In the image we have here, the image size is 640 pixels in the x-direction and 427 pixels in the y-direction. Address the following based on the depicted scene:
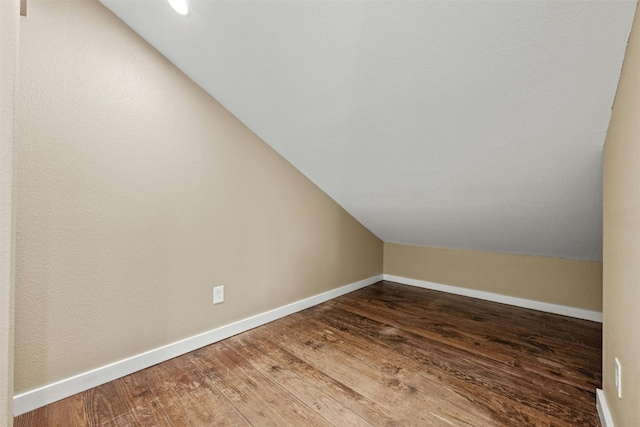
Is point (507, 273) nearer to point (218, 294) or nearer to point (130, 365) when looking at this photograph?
point (218, 294)

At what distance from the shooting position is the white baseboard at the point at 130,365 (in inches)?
53.9

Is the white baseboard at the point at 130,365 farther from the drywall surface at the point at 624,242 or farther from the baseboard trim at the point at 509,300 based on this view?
the drywall surface at the point at 624,242

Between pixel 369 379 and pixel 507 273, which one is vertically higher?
pixel 507 273

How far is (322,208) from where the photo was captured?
2.81m

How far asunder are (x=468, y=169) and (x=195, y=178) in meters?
1.71

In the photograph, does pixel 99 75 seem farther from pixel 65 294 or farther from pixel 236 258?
pixel 236 258

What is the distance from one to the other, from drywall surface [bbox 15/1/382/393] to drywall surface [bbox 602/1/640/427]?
194 centimetres

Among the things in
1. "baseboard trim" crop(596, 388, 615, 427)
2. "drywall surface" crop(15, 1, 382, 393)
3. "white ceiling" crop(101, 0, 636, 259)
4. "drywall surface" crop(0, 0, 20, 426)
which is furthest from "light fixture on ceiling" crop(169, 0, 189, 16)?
"baseboard trim" crop(596, 388, 615, 427)

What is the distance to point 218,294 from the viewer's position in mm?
2045

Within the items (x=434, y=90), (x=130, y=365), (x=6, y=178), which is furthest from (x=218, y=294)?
(x=434, y=90)

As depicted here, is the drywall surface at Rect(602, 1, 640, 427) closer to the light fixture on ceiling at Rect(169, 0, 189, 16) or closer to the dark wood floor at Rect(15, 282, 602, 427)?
the dark wood floor at Rect(15, 282, 602, 427)

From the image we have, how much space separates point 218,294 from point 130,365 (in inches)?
23.8

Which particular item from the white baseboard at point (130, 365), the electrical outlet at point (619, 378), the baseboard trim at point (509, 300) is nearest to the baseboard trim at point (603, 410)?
the electrical outlet at point (619, 378)

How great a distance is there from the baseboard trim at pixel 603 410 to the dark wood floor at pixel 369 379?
49 millimetres
